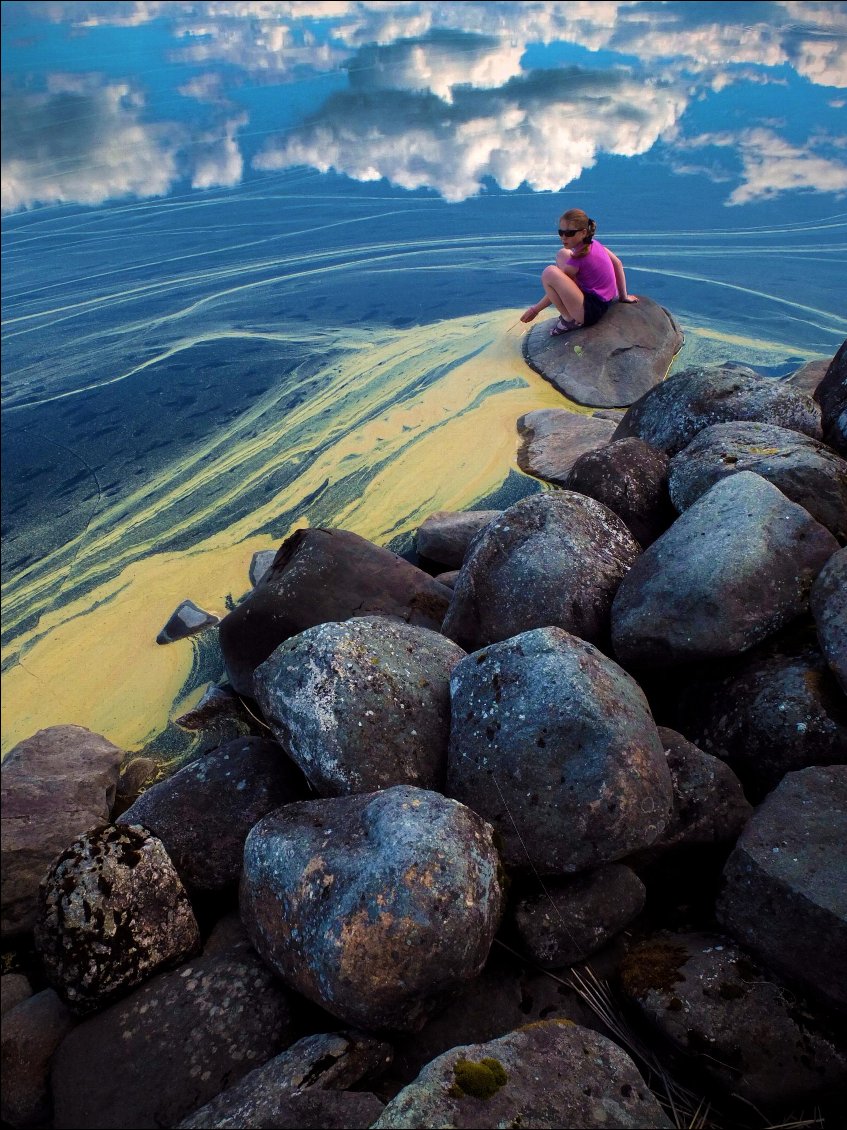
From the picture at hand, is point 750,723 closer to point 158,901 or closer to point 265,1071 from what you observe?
point 265,1071

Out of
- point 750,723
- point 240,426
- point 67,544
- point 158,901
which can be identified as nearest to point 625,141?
point 240,426

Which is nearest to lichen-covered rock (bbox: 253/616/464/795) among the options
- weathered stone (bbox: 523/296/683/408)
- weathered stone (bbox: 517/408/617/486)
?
weathered stone (bbox: 517/408/617/486)

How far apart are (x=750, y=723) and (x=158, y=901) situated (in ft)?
5.50

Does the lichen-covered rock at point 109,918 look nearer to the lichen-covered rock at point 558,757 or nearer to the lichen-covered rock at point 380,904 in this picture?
the lichen-covered rock at point 380,904

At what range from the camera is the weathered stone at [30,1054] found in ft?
6.42

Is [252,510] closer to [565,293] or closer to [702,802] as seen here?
[565,293]

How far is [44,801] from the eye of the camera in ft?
8.65

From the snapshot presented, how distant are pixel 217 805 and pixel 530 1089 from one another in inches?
47.6

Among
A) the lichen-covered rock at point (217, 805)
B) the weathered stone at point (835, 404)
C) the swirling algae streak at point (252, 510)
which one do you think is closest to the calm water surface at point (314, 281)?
the swirling algae streak at point (252, 510)

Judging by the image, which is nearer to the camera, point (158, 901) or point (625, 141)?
point (158, 901)

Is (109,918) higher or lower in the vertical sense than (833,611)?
lower

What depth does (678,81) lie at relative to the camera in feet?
38.8

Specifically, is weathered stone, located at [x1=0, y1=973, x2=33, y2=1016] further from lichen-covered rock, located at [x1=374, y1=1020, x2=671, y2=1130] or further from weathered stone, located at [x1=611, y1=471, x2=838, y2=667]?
weathered stone, located at [x1=611, y1=471, x2=838, y2=667]

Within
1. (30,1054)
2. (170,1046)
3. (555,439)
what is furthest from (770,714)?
(555,439)
